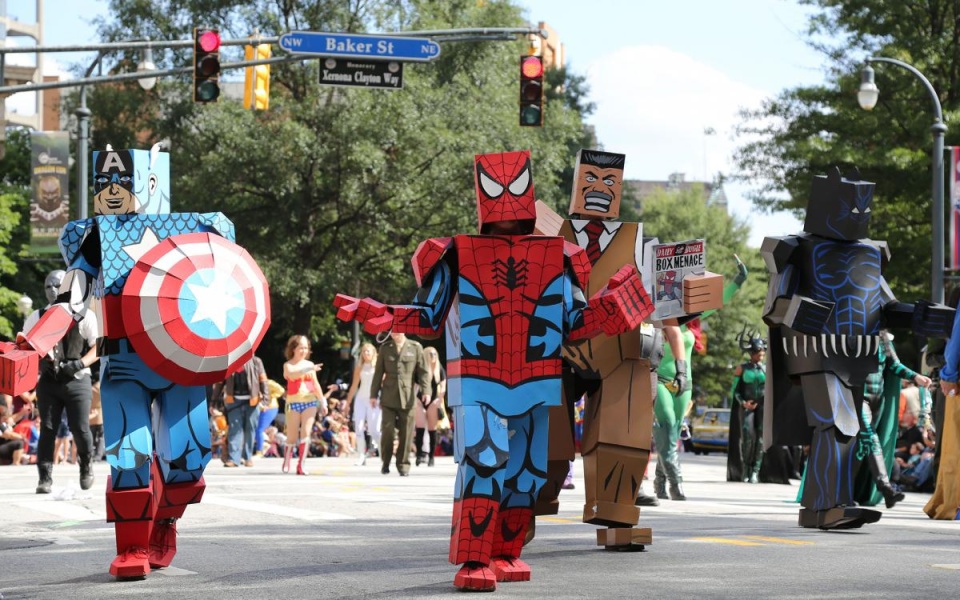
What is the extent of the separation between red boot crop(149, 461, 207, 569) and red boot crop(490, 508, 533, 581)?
66.3 inches

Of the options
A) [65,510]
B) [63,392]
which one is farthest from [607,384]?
[63,392]

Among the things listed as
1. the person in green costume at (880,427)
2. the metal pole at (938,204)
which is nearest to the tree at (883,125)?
the metal pole at (938,204)

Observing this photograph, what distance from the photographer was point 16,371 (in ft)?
24.2

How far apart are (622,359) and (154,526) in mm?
2870

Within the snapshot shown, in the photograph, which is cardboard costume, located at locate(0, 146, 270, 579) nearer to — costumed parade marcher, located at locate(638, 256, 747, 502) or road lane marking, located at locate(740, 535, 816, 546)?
road lane marking, located at locate(740, 535, 816, 546)

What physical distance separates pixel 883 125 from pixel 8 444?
61.9 feet

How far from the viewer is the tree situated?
32031 millimetres

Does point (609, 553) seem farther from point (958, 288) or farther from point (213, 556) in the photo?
point (958, 288)

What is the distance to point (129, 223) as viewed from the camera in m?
8.45

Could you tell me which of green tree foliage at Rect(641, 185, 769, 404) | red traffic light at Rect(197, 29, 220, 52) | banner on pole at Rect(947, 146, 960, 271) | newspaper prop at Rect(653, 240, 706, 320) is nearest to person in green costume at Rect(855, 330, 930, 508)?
newspaper prop at Rect(653, 240, 706, 320)

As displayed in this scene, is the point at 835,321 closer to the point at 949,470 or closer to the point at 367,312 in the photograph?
the point at 949,470

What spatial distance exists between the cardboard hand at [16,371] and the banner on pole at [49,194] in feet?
83.3

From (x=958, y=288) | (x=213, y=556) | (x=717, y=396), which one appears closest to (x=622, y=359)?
(x=213, y=556)

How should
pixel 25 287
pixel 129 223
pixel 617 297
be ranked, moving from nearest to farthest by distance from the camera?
pixel 617 297 → pixel 129 223 → pixel 25 287
